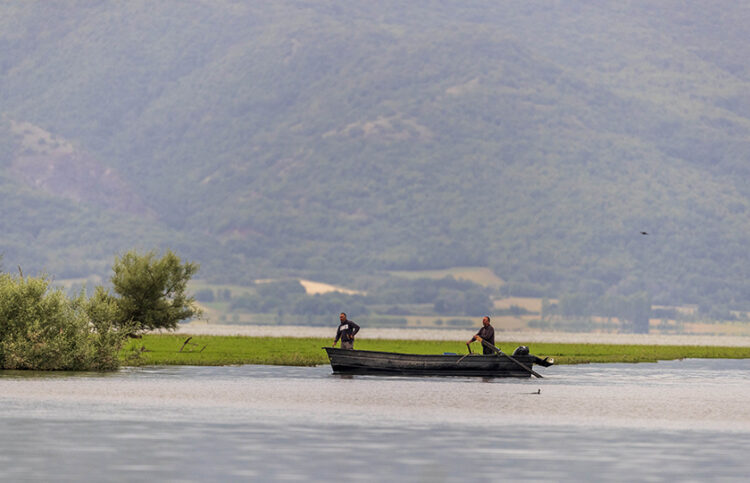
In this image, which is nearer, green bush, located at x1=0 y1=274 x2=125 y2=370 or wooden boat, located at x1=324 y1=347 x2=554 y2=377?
green bush, located at x1=0 y1=274 x2=125 y2=370

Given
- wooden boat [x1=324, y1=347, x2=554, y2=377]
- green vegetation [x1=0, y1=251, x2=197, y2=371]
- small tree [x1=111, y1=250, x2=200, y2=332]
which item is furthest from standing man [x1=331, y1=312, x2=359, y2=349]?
small tree [x1=111, y1=250, x2=200, y2=332]

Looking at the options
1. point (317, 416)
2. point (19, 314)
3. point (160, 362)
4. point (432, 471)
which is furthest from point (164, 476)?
point (160, 362)

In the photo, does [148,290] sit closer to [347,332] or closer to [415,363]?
[347,332]

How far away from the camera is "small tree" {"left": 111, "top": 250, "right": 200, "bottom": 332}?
93500 millimetres

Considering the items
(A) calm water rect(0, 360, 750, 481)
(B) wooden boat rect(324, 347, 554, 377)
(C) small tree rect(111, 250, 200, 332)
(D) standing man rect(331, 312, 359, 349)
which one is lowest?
(A) calm water rect(0, 360, 750, 481)

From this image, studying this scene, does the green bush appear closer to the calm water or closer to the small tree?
the calm water

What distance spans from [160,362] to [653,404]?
1322 inches

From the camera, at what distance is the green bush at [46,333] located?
Answer: 206 feet

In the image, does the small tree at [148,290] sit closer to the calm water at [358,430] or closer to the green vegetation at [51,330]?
the green vegetation at [51,330]

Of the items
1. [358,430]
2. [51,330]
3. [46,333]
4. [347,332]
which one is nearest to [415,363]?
[347,332]

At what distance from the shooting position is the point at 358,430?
37344 mm

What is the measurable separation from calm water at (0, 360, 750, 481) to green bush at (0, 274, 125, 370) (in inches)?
125

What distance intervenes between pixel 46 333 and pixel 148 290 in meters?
31.2

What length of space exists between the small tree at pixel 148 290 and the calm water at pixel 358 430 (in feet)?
104
